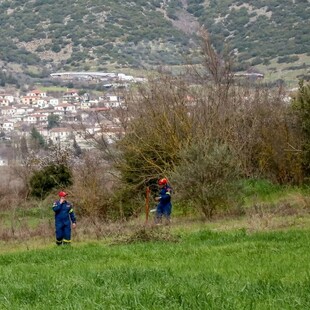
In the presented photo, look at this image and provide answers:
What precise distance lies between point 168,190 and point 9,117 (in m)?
87.2

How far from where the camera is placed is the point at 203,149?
953 inches

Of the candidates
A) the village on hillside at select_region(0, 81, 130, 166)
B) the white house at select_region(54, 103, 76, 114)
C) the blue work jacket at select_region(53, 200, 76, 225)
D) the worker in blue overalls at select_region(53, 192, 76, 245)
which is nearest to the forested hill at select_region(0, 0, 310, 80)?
the village on hillside at select_region(0, 81, 130, 166)

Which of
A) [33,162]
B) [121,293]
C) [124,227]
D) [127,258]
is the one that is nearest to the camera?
[121,293]

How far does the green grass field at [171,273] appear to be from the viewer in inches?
316

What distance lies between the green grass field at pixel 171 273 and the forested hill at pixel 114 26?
3660 inches

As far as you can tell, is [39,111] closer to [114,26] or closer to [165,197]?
[114,26]

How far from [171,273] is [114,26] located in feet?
391

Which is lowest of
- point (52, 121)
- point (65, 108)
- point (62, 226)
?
point (52, 121)

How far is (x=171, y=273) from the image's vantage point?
1111cm

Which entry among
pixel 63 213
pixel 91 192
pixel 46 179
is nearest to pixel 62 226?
pixel 63 213

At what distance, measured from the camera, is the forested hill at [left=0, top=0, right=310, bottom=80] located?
111m

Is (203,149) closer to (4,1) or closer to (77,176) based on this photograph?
(77,176)

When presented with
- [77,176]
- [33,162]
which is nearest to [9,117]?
[33,162]

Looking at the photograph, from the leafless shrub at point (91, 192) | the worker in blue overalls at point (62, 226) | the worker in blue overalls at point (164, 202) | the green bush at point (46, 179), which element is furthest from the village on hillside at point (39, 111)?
the worker in blue overalls at point (62, 226)
